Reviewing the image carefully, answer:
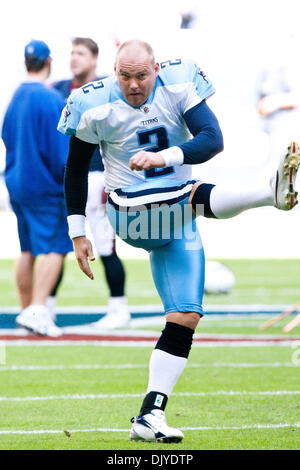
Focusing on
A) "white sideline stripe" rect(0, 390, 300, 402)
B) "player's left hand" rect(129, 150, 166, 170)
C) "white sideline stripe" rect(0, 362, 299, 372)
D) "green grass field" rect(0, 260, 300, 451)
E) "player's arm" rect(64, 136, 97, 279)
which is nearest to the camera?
"player's left hand" rect(129, 150, 166, 170)

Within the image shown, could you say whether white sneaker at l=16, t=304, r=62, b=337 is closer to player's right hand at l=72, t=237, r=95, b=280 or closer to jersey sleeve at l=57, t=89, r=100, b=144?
player's right hand at l=72, t=237, r=95, b=280

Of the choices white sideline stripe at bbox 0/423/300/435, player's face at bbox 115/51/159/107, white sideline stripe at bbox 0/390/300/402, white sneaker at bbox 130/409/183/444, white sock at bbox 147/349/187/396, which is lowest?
white sideline stripe at bbox 0/390/300/402

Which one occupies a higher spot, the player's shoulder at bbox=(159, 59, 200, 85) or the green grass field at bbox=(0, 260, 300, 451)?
the player's shoulder at bbox=(159, 59, 200, 85)

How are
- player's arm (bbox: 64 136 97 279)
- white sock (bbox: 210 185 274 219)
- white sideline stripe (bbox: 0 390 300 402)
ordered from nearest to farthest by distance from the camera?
white sock (bbox: 210 185 274 219)
player's arm (bbox: 64 136 97 279)
white sideline stripe (bbox: 0 390 300 402)

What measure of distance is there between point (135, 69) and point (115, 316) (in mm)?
3897

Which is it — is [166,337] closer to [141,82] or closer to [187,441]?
[187,441]

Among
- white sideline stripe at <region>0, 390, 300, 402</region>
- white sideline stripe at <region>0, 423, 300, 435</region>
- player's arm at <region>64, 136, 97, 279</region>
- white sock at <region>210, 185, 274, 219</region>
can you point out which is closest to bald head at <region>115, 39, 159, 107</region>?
player's arm at <region>64, 136, 97, 279</region>

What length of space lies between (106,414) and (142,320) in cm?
345

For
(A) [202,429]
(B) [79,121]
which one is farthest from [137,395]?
(B) [79,121]

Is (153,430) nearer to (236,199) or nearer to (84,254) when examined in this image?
(84,254)

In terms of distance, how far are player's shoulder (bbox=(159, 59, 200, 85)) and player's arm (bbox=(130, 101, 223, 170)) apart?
0.45 feet

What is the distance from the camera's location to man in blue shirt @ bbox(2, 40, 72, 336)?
7.20 m

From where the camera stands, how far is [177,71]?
4.11m
